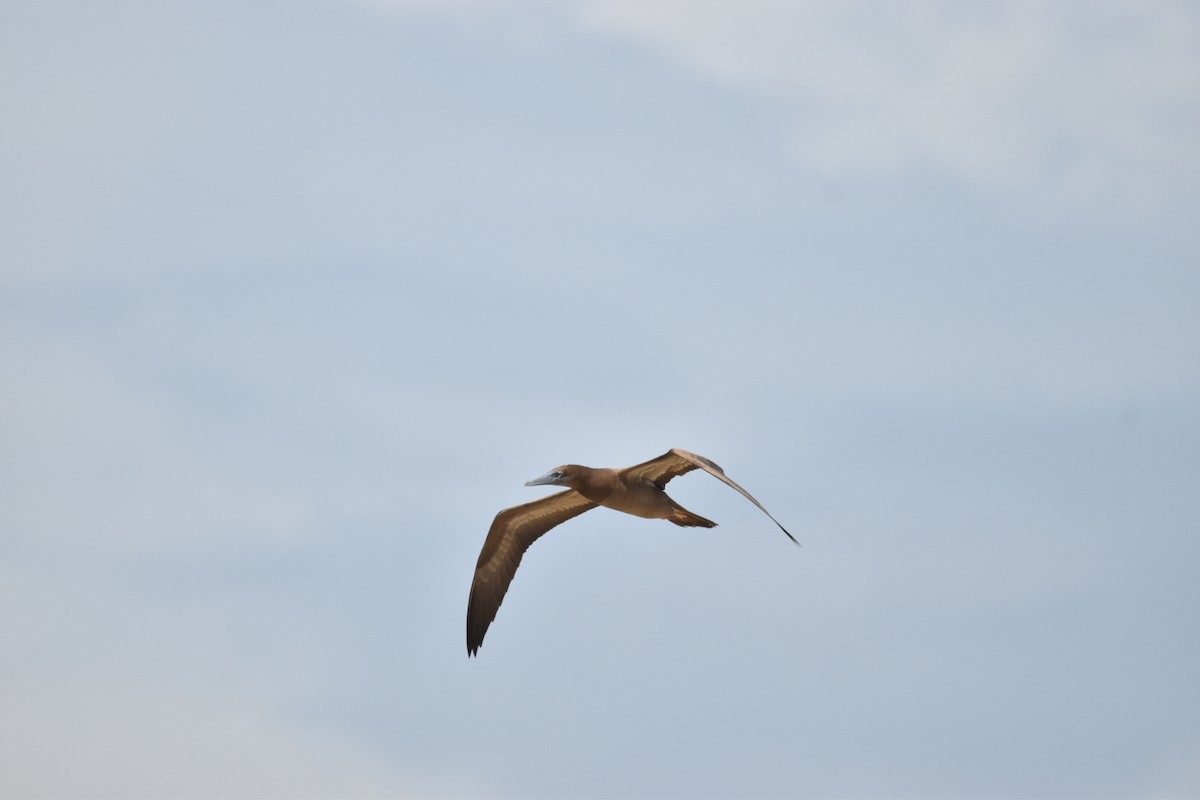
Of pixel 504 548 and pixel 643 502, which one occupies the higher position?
pixel 504 548

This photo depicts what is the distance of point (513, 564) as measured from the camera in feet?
84.9

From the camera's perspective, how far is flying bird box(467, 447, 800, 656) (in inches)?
895

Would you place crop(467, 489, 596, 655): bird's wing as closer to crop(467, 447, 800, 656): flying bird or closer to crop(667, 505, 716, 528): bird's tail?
crop(467, 447, 800, 656): flying bird

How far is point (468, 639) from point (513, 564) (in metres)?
1.63

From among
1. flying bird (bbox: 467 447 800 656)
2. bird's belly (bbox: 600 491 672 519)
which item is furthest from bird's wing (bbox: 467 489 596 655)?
bird's belly (bbox: 600 491 672 519)

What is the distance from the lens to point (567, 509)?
25.5 meters

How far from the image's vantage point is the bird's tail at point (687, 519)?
23.1 m

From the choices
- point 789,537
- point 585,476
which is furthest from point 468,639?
point 789,537

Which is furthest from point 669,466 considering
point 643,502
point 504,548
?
point 504,548

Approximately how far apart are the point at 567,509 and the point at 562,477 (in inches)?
110

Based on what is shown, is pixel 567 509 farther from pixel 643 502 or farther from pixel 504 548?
pixel 643 502

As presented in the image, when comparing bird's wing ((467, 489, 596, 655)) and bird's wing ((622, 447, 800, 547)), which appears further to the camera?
bird's wing ((467, 489, 596, 655))

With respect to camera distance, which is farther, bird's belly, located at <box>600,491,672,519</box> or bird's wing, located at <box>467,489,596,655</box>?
bird's wing, located at <box>467,489,596,655</box>

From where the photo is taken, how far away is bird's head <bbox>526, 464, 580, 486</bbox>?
22688mm
